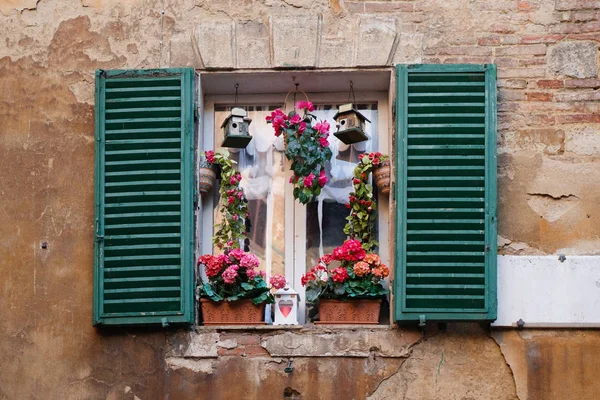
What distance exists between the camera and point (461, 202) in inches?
285

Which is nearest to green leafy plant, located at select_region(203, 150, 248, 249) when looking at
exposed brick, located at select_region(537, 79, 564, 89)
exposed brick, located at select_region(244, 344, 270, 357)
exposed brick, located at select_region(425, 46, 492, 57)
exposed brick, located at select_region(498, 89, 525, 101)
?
exposed brick, located at select_region(244, 344, 270, 357)

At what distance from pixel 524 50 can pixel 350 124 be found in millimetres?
1117

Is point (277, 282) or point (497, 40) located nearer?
point (277, 282)

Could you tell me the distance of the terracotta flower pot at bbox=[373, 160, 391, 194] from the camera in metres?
7.52

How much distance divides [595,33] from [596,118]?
52 cm

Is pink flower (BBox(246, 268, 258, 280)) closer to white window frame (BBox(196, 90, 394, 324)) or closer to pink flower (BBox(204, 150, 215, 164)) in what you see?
white window frame (BBox(196, 90, 394, 324))

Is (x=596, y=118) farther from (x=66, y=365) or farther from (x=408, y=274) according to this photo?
(x=66, y=365)

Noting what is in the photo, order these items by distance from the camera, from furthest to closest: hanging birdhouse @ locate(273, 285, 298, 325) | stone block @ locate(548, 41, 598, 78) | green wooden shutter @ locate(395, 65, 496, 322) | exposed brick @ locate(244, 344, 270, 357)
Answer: stone block @ locate(548, 41, 598, 78)
hanging birdhouse @ locate(273, 285, 298, 325)
exposed brick @ locate(244, 344, 270, 357)
green wooden shutter @ locate(395, 65, 496, 322)

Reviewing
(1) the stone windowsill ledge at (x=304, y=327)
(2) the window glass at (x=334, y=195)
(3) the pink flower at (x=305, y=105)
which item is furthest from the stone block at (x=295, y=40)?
(1) the stone windowsill ledge at (x=304, y=327)

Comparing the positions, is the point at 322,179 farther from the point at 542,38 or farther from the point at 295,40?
the point at 542,38

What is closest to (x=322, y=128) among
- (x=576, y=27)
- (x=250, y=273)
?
(x=250, y=273)

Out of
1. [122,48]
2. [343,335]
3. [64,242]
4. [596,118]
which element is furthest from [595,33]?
[64,242]

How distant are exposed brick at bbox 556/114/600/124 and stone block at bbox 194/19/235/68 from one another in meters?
1.96

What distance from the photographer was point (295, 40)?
24.9 ft
